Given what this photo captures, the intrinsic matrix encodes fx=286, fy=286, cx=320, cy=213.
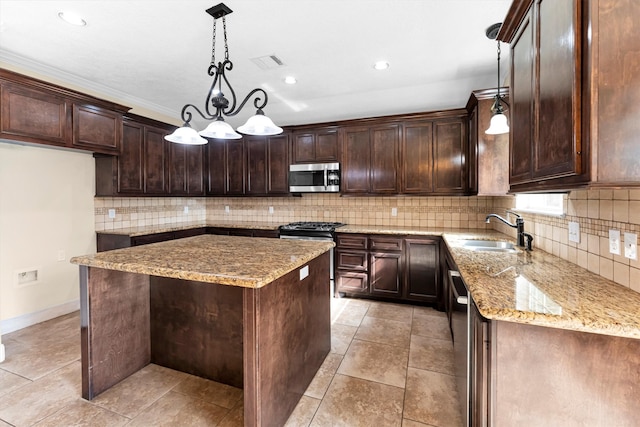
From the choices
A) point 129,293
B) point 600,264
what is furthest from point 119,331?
point 600,264

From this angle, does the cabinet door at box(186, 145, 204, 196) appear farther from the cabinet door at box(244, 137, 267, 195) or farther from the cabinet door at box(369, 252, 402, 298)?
the cabinet door at box(369, 252, 402, 298)

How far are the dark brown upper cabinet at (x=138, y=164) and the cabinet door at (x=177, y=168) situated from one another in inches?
2.6

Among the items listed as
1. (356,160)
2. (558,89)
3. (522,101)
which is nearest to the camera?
(558,89)

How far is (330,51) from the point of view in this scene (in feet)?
8.34

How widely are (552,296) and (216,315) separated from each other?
193 centimetres

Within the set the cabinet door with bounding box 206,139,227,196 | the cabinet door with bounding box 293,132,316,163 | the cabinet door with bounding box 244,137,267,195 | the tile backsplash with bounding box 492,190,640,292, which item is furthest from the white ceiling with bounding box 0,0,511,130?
the tile backsplash with bounding box 492,190,640,292

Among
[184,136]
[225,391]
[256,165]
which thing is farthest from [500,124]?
[256,165]

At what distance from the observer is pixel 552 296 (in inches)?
47.0

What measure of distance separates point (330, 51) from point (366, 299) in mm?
2854

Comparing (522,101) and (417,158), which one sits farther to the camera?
(417,158)

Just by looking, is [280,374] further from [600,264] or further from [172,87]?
[172,87]

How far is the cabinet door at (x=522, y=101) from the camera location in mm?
1384

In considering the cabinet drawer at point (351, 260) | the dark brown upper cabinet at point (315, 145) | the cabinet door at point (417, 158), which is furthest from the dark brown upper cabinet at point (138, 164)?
the cabinet door at point (417, 158)

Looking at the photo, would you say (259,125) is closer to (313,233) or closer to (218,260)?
(218,260)
